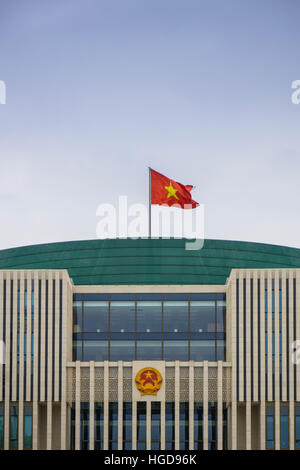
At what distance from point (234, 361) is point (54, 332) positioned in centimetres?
1590

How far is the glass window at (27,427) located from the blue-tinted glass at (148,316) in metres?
12.1

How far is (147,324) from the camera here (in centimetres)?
8400

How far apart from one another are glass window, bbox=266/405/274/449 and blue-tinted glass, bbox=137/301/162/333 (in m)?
12.1

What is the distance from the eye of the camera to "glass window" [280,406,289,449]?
80.2 metres

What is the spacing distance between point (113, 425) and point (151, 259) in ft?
86.0

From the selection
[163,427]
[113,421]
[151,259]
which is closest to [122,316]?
[113,421]

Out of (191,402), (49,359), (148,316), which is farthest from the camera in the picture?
(148,316)

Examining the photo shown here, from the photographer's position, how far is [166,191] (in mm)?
91000

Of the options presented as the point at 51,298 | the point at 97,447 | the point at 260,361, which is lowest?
the point at 97,447

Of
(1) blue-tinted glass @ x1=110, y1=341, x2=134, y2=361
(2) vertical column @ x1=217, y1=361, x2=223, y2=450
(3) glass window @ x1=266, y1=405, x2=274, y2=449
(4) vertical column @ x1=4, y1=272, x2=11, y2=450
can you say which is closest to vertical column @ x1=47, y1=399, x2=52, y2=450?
(4) vertical column @ x1=4, y1=272, x2=11, y2=450

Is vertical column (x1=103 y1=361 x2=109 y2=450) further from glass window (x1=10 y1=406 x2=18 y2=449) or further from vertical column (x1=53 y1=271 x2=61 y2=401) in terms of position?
glass window (x1=10 y1=406 x2=18 y2=449)

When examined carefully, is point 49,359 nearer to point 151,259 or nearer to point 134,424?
point 134,424

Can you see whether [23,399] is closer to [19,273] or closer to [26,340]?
[26,340]
